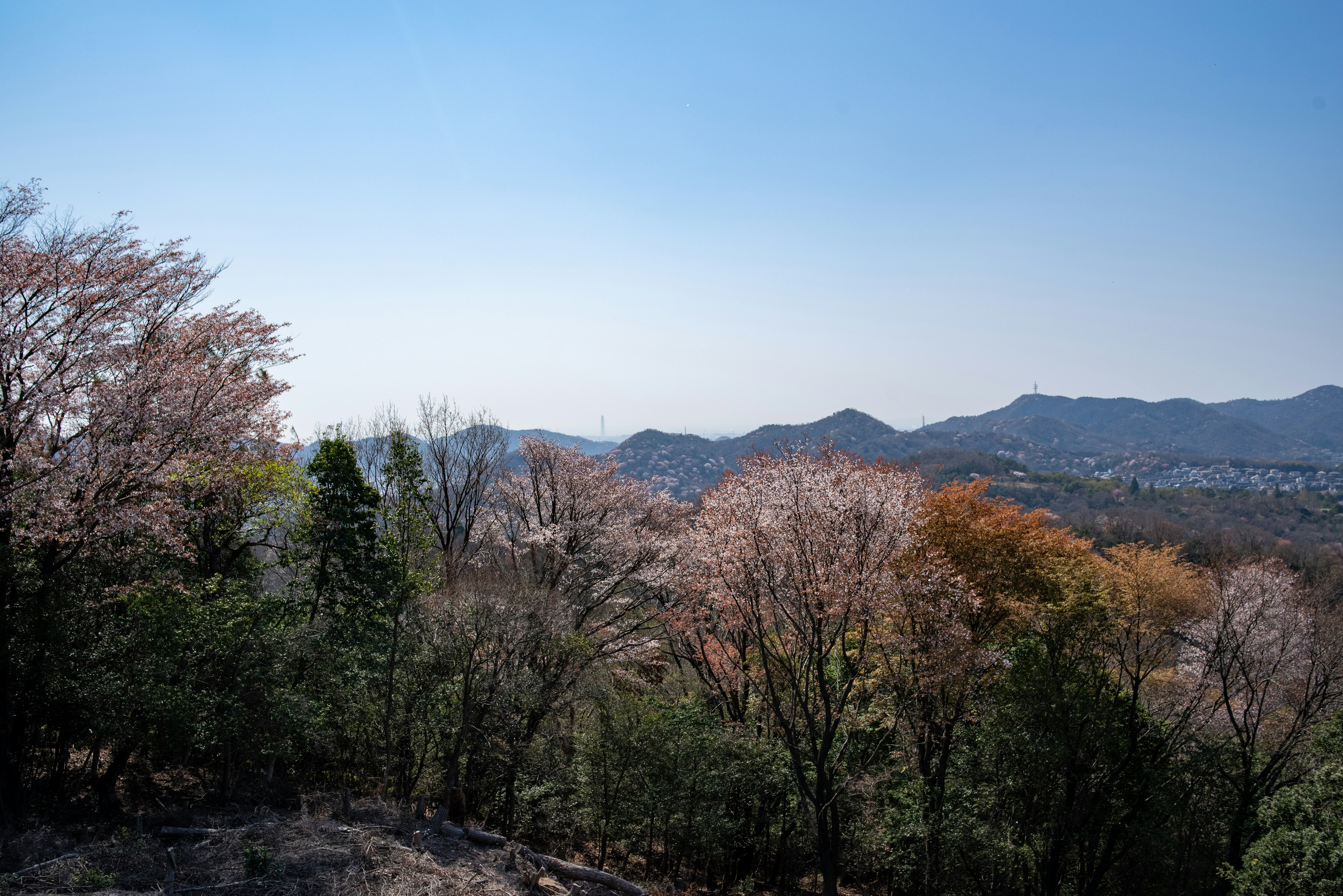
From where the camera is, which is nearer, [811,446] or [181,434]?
[181,434]

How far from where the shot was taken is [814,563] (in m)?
14.0

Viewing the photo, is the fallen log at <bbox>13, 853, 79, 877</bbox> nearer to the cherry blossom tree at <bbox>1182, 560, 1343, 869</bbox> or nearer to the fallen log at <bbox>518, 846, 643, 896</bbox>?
the fallen log at <bbox>518, 846, 643, 896</bbox>

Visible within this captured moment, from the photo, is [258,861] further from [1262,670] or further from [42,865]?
A: [1262,670]

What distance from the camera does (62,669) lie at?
12508 mm

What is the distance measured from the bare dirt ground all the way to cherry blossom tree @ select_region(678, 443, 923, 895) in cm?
615

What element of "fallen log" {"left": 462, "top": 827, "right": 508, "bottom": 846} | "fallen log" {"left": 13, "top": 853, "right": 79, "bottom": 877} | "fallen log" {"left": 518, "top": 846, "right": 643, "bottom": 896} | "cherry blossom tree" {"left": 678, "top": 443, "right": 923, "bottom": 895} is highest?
"cherry blossom tree" {"left": 678, "top": 443, "right": 923, "bottom": 895}

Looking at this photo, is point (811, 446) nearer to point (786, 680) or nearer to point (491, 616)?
point (786, 680)

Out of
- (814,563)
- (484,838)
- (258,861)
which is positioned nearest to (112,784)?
(258,861)

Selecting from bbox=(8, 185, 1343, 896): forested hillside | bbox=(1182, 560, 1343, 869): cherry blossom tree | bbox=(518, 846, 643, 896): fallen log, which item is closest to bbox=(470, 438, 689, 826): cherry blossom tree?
bbox=(8, 185, 1343, 896): forested hillside

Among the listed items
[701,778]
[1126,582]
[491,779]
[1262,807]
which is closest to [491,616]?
[491,779]

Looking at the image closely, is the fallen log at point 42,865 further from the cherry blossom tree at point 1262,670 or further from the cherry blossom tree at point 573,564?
the cherry blossom tree at point 1262,670

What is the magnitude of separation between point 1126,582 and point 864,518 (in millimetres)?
12701

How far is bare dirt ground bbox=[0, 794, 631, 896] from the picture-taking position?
9344 millimetres

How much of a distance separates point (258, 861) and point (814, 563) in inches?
420
